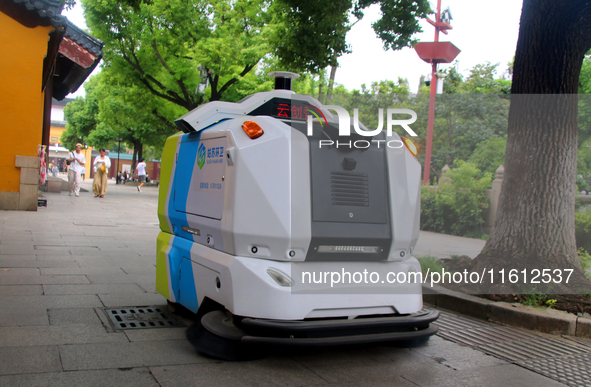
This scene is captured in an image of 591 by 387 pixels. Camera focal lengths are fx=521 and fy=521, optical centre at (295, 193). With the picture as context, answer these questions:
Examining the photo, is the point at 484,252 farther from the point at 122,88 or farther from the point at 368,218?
the point at 122,88

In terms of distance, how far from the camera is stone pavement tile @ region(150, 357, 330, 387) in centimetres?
338

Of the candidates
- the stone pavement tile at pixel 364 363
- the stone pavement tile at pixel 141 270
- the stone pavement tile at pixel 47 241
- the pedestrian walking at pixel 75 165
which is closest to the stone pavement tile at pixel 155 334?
the stone pavement tile at pixel 364 363

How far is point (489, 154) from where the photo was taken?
10.7 metres

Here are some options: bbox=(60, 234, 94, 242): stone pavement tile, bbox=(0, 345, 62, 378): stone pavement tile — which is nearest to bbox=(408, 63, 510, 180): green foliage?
bbox=(60, 234, 94, 242): stone pavement tile

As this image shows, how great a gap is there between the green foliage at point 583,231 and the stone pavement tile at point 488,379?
20.4 ft

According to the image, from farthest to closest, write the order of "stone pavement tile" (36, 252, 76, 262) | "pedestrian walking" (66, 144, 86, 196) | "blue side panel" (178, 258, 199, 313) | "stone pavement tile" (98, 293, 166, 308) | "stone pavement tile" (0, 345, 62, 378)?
1. "pedestrian walking" (66, 144, 86, 196)
2. "stone pavement tile" (36, 252, 76, 262)
3. "stone pavement tile" (98, 293, 166, 308)
4. "blue side panel" (178, 258, 199, 313)
5. "stone pavement tile" (0, 345, 62, 378)

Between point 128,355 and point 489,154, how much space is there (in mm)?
8905

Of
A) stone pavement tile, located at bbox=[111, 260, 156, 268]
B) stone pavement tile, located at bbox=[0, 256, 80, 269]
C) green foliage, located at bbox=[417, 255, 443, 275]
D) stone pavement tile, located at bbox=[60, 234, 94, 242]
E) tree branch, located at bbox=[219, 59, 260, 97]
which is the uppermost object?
tree branch, located at bbox=[219, 59, 260, 97]

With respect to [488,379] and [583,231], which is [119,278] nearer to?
[488,379]

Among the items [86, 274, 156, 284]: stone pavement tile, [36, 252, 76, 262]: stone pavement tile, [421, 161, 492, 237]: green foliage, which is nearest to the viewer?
[86, 274, 156, 284]: stone pavement tile

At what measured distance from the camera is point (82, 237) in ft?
30.8

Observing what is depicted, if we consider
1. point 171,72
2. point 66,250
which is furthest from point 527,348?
point 171,72

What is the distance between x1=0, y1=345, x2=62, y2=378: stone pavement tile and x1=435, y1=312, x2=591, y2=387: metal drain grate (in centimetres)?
325

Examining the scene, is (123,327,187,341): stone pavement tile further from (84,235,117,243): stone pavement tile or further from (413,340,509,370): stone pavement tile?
(84,235,117,243): stone pavement tile
